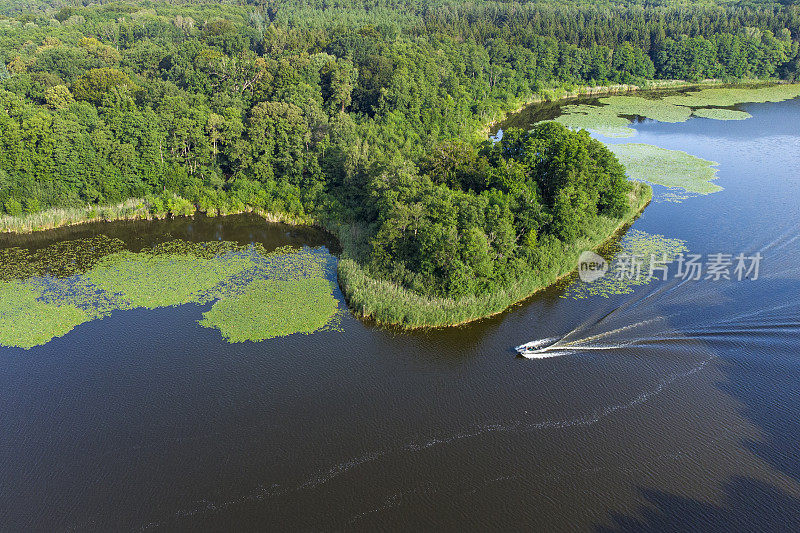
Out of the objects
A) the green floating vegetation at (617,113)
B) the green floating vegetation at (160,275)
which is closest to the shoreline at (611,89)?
the green floating vegetation at (617,113)

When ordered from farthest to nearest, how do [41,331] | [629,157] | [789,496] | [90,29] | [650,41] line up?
1. [650,41]
2. [90,29]
3. [629,157]
4. [41,331]
5. [789,496]

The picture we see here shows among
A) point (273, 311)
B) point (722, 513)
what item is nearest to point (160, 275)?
point (273, 311)

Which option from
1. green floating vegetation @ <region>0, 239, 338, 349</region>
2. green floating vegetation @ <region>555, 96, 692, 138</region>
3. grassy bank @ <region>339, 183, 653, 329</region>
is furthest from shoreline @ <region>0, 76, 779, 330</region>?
green floating vegetation @ <region>555, 96, 692, 138</region>

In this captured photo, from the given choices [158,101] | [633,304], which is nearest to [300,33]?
[158,101]

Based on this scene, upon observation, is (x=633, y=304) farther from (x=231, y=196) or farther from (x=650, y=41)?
(x=650, y=41)

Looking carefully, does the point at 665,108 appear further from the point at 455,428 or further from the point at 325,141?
the point at 455,428

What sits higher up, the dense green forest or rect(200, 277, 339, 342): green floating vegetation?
the dense green forest

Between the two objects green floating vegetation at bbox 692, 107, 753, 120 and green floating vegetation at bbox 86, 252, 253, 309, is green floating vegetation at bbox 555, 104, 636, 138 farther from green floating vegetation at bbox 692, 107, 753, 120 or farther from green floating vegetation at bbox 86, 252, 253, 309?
green floating vegetation at bbox 86, 252, 253, 309
